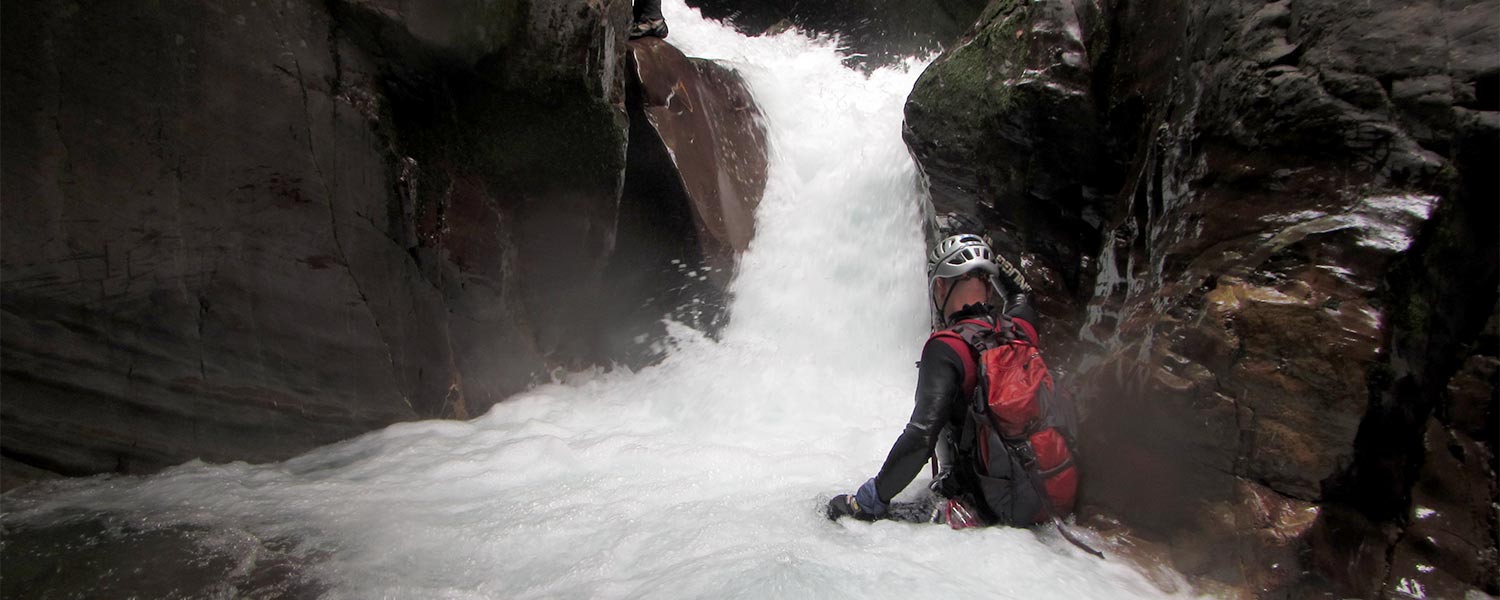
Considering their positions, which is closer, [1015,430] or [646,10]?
[1015,430]

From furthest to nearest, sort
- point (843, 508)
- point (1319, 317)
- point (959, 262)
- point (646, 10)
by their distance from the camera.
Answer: point (646, 10) → point (959, 262) → point (843, 508) → point (1319, 317)

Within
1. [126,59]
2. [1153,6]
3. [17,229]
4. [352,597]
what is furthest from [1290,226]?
[17,229]

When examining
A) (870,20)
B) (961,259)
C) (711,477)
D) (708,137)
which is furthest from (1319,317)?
(870,20)

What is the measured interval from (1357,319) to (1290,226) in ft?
1.48

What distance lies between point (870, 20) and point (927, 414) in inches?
454

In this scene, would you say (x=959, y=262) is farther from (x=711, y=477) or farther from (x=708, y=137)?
(x=708, y=137)

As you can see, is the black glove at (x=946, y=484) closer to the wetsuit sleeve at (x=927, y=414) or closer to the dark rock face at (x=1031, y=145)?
the wetsuit sleeve at (x=927, y=414)

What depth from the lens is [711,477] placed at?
438 centimetres

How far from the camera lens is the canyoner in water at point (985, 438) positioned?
10.7 ft

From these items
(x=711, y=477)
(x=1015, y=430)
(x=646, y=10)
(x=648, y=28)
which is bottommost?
(x=711, y=477)

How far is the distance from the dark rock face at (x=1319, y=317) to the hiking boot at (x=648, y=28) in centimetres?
545

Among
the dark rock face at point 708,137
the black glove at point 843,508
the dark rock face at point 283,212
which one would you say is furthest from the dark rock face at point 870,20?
the black glove at point 843,508

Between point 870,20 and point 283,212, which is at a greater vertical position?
point 870,20

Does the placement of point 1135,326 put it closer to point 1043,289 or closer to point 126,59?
point 1043,289
